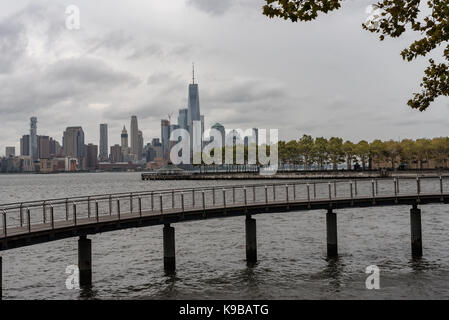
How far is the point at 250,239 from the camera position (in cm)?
3011

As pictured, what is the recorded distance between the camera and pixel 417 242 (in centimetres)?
3177

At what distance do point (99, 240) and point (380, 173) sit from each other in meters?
138

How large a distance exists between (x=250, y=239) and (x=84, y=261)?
10.6 meters

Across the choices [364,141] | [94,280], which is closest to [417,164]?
[364,141]

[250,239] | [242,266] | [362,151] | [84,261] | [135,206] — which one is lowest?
[242,266]

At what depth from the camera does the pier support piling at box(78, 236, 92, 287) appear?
24.4m

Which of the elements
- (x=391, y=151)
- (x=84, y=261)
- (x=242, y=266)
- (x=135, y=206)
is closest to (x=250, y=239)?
(x=242, y=266)

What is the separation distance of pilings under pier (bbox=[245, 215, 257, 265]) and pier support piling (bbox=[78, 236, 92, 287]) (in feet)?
32.9

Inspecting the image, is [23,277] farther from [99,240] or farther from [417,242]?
[417,242]

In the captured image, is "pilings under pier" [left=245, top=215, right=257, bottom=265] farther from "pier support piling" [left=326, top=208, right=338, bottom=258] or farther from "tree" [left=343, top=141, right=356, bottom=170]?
"tree" [left=343, top=141, right=356, bottom=170]

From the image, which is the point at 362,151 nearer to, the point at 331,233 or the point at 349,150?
the point at 349,150
